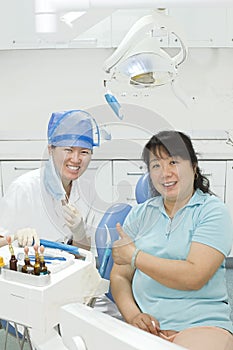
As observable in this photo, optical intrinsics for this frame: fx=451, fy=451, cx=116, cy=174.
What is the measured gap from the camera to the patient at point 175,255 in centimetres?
131

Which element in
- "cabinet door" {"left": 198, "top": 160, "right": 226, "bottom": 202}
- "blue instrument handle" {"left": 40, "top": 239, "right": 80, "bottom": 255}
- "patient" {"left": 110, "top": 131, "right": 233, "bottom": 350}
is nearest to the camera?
"blue instrument handle" {"left": 40, "top": 239, "right": 80, "bottom": 255}

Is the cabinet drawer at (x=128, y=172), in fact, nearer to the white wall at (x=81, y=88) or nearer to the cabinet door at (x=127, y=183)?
the cabinet door at (x=127, y=183)

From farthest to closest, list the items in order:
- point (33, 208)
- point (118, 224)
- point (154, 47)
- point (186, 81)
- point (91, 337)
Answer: point (186, 81) < point (33, 208) < point (118, 224) < point (154, 47) < point (91, 337)

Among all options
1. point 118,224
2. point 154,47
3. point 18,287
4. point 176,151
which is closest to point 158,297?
point 118,224

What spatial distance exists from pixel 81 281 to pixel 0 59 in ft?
9.42

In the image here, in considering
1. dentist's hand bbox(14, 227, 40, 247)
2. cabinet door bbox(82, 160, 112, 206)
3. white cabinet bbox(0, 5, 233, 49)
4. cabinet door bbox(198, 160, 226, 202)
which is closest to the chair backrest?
cabinet door bbox(82, 160, 112, 206)

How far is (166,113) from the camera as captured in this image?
3.53 meters

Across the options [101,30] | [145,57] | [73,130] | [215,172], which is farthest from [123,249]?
[101,30]

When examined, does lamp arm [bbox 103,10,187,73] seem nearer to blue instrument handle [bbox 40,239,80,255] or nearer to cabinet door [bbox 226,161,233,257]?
blue instrument handle [bbox 40,239,80,255]

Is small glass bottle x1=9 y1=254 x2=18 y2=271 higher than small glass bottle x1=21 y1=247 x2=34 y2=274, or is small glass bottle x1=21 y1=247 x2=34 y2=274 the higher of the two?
small glass bottle x1=9 y1=254 x2=18 y2=271

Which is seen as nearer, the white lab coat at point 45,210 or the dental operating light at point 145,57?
the dental operating light at point 145,57

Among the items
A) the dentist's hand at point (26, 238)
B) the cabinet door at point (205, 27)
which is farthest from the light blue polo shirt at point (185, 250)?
the cabinet door at point (205, 27)

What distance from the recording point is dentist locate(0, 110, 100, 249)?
135 centimetres

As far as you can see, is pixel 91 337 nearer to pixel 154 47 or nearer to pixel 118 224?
pixel 154 47
